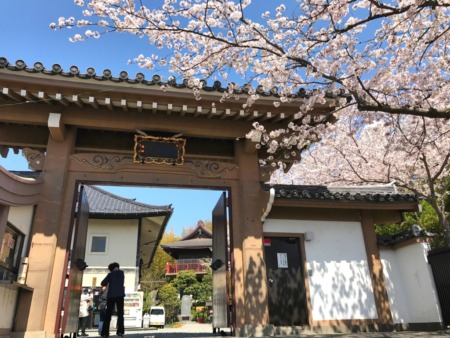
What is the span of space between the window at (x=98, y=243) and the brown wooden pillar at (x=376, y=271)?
1550cm

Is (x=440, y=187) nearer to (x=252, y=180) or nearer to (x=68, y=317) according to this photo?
(x=252, y=180)

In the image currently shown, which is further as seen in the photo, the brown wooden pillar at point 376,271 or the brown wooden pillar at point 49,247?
the brown wooden pillar at point 376,271

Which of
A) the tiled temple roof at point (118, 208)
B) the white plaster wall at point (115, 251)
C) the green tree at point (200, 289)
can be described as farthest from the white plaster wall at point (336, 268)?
the green tree at point (200, 289)

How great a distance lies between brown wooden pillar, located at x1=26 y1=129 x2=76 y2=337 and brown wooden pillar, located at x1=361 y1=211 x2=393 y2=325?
6379mm

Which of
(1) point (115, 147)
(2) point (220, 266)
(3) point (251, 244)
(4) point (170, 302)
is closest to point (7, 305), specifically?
(1) point (115, 147)

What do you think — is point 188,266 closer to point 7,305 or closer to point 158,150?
point 158,150

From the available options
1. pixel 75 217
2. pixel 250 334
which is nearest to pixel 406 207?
pixel 250 334

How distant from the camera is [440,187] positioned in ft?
44.2

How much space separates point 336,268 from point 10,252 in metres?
6.40

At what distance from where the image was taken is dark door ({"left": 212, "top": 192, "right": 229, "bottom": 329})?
25.4 ft

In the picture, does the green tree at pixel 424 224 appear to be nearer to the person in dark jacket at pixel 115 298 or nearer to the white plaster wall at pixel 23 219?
the person in dark jacket at pixel 115 298

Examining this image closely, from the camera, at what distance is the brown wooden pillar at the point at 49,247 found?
20.5 ft

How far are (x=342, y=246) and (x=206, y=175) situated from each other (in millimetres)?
3477

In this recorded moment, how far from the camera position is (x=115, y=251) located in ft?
65.9
